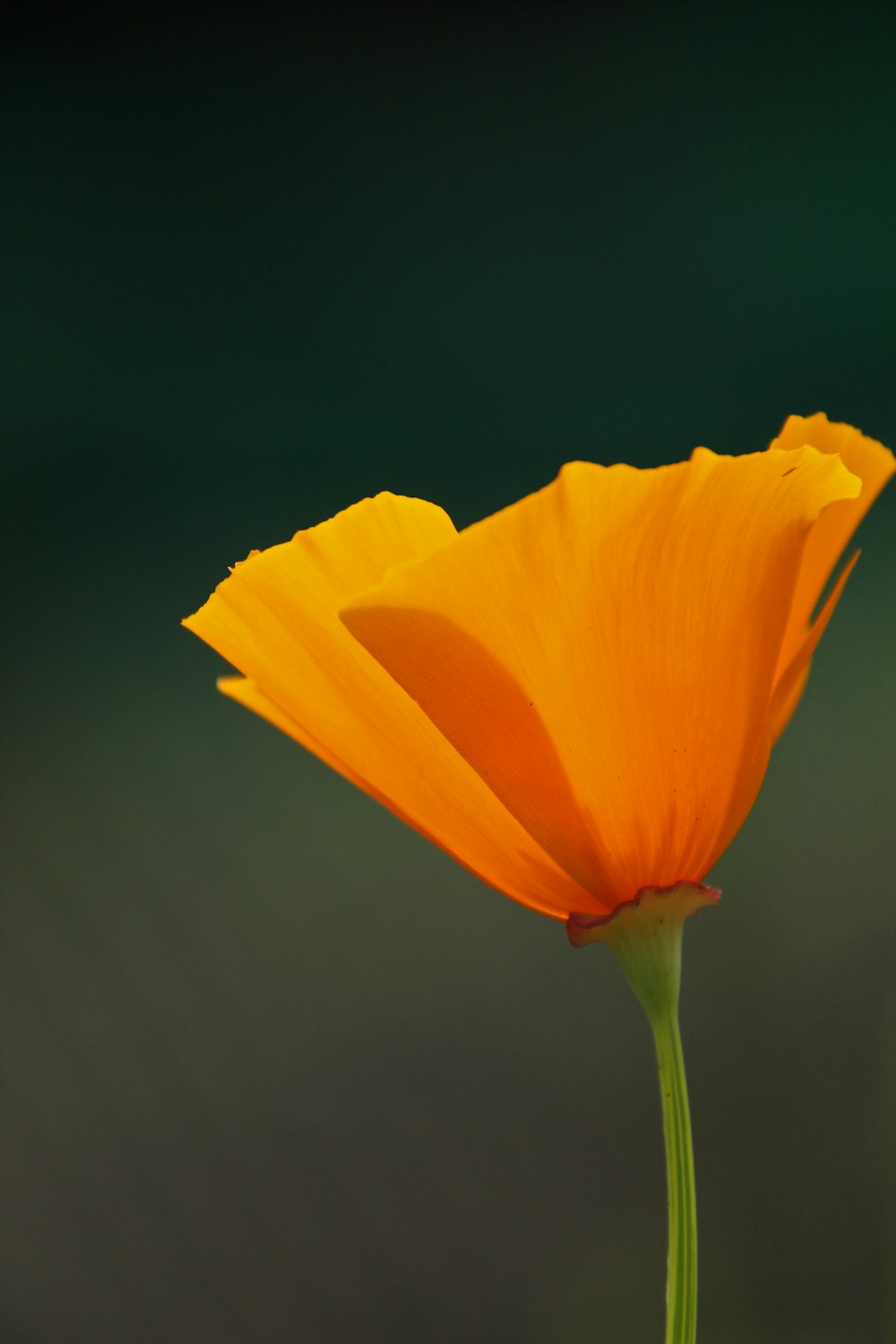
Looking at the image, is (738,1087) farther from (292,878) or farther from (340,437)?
(340,437)

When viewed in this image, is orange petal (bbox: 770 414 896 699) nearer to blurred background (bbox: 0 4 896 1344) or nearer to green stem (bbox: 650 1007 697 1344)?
green stem (bbox: 650 1007 697 1344)

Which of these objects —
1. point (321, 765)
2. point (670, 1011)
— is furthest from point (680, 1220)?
point (321, 765)

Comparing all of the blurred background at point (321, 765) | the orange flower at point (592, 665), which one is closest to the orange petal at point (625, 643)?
the orange flower at point (592, 665)

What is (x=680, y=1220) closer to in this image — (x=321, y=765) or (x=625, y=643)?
(x=625, y=643)

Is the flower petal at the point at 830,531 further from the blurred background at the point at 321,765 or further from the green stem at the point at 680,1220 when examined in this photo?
the blurred background at the point at 321,765

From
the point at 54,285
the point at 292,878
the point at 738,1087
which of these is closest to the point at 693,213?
the point at 54,285

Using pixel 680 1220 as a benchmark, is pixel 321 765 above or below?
above
